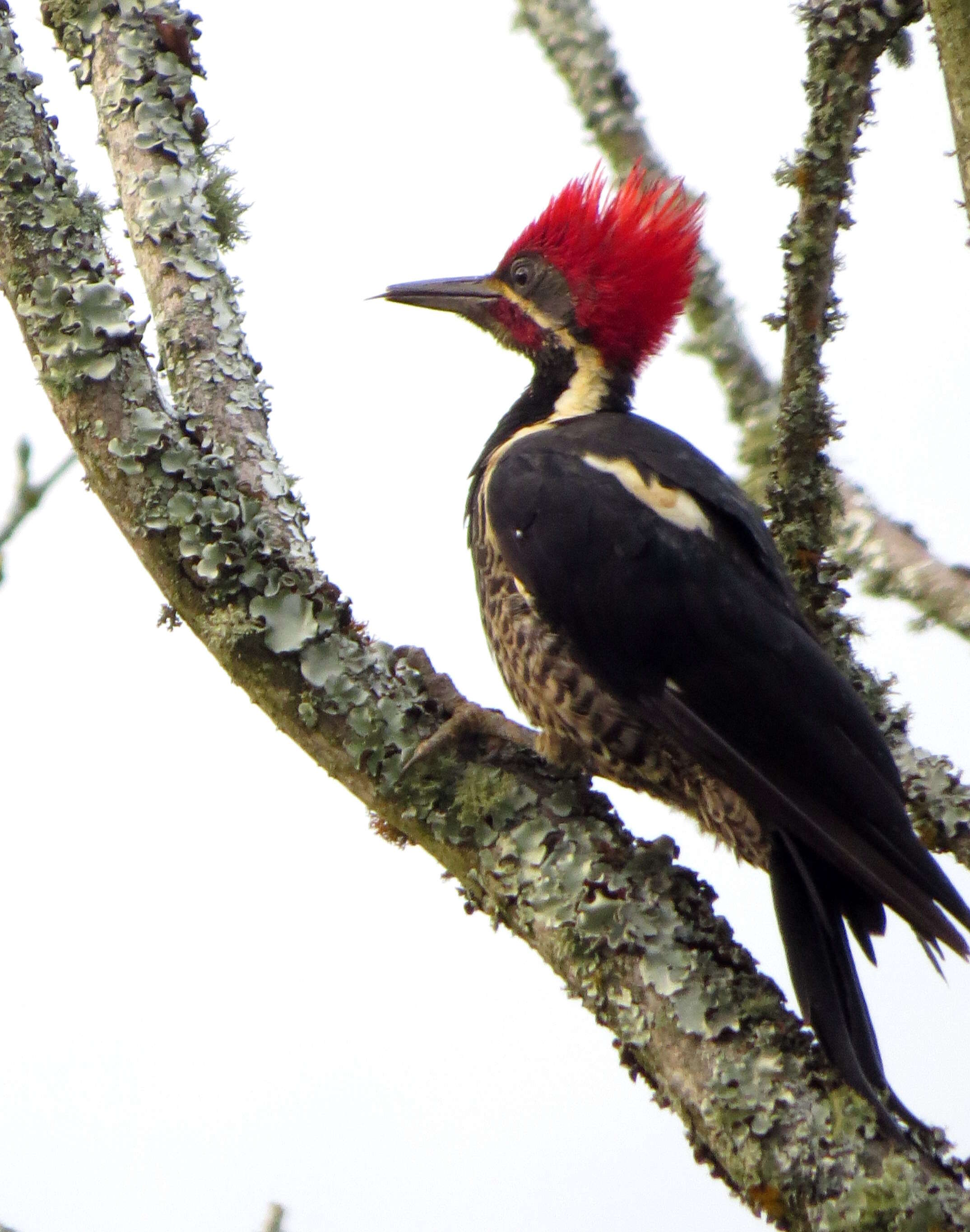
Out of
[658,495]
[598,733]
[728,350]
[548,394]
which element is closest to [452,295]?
[548,394]

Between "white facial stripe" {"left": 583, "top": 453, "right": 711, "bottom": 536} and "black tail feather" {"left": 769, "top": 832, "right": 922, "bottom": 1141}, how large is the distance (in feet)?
1.92

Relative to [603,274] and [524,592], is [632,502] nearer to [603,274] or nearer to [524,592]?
[524,592]

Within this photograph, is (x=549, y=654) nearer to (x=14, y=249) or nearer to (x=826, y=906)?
(x=826, y=906)

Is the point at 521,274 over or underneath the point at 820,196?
over

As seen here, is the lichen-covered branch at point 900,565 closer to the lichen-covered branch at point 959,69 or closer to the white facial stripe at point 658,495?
the white facial stripe at point 658,495

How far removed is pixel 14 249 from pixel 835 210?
140 centimetres

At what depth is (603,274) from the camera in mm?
3150

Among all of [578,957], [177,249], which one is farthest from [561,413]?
[578,957]

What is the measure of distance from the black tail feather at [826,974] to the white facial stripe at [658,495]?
585 millimetres

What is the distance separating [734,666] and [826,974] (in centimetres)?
56

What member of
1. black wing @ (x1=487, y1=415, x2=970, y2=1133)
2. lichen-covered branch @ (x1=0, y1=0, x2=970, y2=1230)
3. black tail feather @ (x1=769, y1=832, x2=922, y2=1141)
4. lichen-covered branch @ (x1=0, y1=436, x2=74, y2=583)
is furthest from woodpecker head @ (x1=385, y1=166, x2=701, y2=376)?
lichen-covered branch @ (x1=0, y1=436, x2=74, y2=583)

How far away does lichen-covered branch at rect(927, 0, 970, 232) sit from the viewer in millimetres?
1660

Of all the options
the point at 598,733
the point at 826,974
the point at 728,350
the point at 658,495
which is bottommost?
the point at 826,974

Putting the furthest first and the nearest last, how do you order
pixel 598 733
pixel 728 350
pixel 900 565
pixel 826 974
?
pixel 728 350, pixel 900 565, pixel 598 733, pixel 826 974
